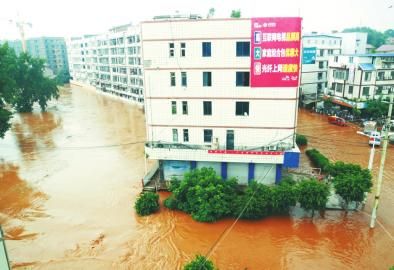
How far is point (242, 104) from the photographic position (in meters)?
17.6

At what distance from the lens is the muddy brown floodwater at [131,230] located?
13.1 meters

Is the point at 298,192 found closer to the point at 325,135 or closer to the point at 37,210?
the point at 37,210

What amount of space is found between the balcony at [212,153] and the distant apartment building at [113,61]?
80.6 ft

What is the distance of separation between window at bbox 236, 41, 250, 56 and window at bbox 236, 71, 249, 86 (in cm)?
104

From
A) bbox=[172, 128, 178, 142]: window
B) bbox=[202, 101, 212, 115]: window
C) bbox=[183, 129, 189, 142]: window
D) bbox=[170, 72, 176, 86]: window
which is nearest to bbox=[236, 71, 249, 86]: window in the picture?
bbox=[202, 101, 212, 115]: window

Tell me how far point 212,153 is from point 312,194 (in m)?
5.93

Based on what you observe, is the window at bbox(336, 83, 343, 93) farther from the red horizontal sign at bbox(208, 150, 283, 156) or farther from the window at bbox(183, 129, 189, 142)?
the window at bbox(183, 129, 189, 142)

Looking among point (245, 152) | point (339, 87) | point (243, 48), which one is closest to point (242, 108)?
point (245, 152)

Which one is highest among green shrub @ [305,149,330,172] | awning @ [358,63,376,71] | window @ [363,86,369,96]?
awning @ [358,63,376,71]

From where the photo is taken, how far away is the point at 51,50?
99625mm

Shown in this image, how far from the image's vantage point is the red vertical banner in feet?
52.6

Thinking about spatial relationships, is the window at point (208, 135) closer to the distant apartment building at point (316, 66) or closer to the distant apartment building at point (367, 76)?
the distant apartment building at point (367, 76)

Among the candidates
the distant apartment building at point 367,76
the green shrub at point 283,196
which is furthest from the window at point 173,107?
the distant apartment building at point 367,76

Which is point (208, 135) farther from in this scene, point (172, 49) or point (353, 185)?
point (353, 185)
